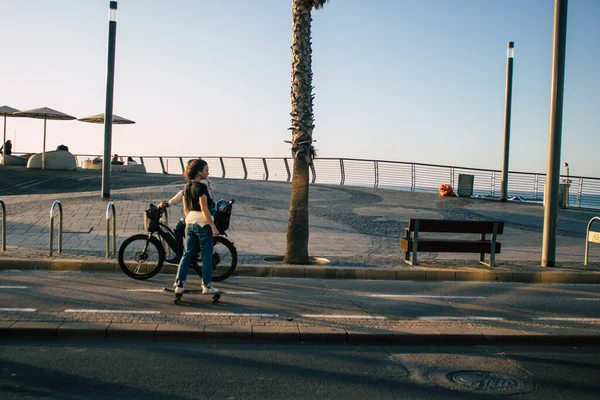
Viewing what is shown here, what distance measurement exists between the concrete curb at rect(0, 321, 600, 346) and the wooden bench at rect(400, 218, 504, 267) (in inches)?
175

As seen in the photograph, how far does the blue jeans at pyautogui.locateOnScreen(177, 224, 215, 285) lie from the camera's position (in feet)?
26.2

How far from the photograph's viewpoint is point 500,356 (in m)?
6.27

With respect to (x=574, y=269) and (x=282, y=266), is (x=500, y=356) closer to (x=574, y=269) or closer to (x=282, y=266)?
(x=282, y=266)

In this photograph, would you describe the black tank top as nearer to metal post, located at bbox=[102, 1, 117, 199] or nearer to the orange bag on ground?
metal post, located at bbox=[102, 1, 117, 199]

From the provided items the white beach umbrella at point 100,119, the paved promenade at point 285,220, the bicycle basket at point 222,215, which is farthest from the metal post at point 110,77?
the white beach umbrella at point 100,119

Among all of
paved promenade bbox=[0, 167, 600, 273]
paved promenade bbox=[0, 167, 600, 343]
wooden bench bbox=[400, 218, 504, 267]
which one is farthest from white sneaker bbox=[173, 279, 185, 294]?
wooden bench bbox=[400, 218, 504, 267]

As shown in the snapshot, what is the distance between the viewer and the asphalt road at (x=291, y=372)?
16.3ft

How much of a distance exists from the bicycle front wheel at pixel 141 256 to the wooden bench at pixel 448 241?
4.42 m

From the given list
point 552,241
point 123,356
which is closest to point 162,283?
point 123,356

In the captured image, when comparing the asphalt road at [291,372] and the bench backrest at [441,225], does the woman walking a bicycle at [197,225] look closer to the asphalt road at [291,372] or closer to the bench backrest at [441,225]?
the asphalt road at [291,372]

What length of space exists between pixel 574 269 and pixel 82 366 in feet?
30.2

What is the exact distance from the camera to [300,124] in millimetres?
11422

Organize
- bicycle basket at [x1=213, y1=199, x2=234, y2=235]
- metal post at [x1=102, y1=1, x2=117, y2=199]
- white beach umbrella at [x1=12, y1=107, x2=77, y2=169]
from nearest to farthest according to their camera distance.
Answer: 1. bicycle basket at [x1=213, y1=199, x2=234, y2=235]
2. metal post at [x1=102, y1=1, x2=117, y2=199]
3. white beach umbrella at [x1=12, y1=107, x2=77, y2=169]

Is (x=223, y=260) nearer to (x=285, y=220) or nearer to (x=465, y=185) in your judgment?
(x=285, y=220)
